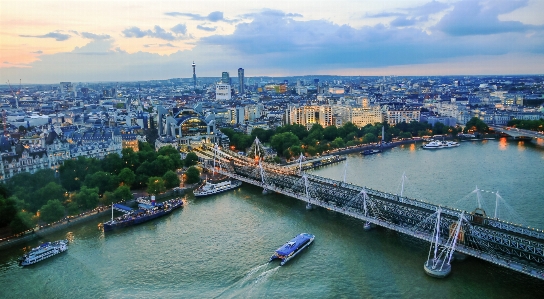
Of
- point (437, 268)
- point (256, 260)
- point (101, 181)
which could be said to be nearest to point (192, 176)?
point (101, 181)

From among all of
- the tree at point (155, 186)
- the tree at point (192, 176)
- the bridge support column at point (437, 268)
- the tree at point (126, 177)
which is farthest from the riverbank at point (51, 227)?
the bridge support column at point (437, 268)

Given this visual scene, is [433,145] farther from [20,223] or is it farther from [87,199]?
[20,223]

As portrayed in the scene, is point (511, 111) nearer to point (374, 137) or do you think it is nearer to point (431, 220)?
point (374, 137)

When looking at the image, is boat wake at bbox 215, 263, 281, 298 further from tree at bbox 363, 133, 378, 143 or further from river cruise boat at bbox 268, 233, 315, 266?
tree at bbox 363, 133, 378, 143

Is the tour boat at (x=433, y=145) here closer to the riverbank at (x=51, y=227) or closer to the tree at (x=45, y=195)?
the riverbank at (x=51, y=227)

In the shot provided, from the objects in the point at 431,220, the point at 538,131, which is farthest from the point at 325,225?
the point at 538,131

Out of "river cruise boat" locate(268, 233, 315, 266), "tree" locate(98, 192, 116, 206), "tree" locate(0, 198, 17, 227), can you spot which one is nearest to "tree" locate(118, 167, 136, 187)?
"tree" locate(98, 192, 116, 206)
